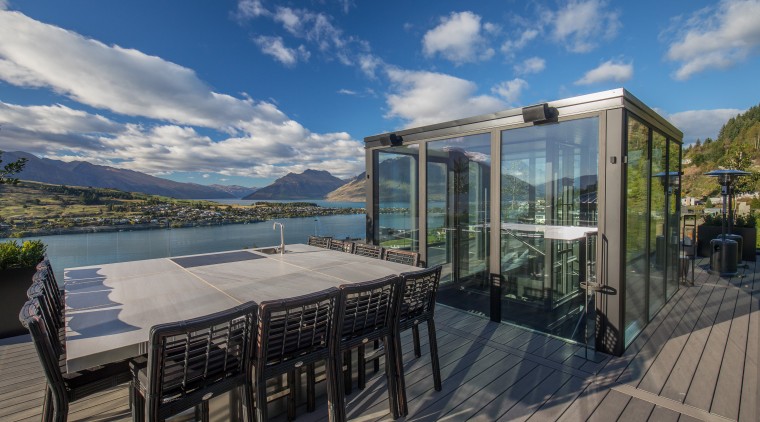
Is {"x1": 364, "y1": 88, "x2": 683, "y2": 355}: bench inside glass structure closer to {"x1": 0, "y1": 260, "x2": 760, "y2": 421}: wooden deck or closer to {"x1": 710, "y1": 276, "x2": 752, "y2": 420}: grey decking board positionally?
{"x1": 0, "y1": 260, "x2": 760, "y2": 421}: wooden deck

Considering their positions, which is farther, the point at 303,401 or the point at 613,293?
the point at 613,293

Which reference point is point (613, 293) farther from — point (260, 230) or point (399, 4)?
point (399, 4)

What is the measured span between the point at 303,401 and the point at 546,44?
980cm

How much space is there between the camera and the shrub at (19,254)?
3549 millimetres

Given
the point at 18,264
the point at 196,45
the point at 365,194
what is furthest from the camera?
the point at 196,45

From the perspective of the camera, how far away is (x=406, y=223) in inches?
192

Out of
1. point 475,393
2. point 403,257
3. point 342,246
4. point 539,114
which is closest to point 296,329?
point 475,393

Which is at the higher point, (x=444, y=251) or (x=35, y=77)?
(x=35, y=77)

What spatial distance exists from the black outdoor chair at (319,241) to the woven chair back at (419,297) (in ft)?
6.81

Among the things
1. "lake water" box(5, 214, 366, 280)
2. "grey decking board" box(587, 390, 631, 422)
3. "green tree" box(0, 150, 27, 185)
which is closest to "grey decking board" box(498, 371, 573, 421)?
"grey decking board" box(587, 390, 631, 422)

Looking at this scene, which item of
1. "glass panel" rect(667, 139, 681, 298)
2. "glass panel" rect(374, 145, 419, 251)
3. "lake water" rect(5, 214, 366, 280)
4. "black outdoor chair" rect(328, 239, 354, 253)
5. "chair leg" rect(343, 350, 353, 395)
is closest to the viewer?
"chair leg" rect(343, 350, 353, 395)

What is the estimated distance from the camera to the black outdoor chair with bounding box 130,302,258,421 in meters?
1.27

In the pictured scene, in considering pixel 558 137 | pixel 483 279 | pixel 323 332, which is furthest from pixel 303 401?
pixel 558 137

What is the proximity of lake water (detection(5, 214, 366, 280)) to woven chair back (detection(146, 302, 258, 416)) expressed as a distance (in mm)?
3345
